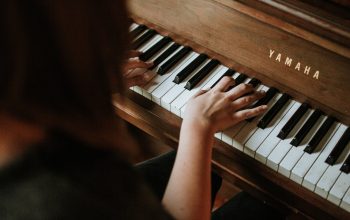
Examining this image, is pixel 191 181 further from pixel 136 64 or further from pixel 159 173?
pixel 136 64

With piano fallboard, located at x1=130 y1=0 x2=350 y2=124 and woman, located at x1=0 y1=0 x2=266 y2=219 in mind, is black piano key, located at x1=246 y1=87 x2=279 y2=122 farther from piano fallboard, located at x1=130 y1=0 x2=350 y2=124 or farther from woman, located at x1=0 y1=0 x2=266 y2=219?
woman, located at x1=0 y1=0 x2=266 y2=219

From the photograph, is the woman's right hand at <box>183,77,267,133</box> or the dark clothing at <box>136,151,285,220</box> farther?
the dark clothing at <box>136,151,285,220</box>

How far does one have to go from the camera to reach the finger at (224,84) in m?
1.25

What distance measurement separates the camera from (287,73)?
1201 millimetres

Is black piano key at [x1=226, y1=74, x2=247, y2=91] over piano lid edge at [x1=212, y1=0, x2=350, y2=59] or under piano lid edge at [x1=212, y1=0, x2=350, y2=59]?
under

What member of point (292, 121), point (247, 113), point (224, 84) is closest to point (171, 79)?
point (224, 84)

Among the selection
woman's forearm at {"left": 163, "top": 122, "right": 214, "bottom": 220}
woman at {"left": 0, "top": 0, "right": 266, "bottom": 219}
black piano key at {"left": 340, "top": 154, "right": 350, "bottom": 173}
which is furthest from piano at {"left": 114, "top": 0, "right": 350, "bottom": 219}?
woman at {"left": 0, "top": 0, "right": 266, "bottom": 219}

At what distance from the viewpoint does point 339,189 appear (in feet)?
3.45

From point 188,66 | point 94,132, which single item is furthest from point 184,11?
point 94,132

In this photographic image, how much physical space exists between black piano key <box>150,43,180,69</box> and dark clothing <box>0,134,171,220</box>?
0.67 meters

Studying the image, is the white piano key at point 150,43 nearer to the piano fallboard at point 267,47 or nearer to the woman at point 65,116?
the piano fallboard at point 267,47

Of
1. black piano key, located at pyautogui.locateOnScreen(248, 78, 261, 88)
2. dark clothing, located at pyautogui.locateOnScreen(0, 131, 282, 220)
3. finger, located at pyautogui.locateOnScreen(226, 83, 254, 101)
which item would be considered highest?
dark clothing, located at pyautogui.locateOnScreen(0, 131, 282, 220)

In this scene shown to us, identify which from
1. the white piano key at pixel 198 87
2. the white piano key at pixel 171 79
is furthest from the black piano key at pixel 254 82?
the white piano key at pixel 171 79

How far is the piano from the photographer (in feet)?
3.53
